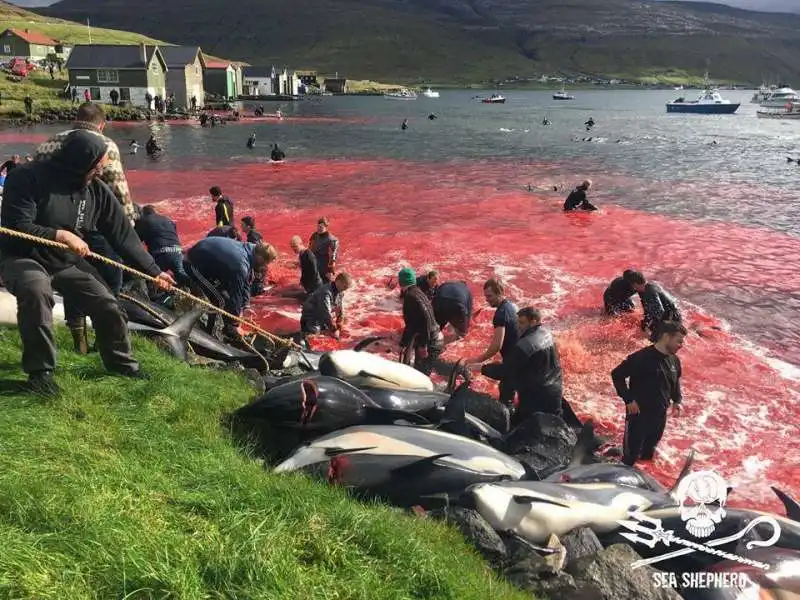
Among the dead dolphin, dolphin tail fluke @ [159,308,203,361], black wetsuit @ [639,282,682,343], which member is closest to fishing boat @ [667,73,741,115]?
black wetsuit @ [639,282,682,343]

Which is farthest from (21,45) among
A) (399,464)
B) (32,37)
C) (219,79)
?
(399,464)

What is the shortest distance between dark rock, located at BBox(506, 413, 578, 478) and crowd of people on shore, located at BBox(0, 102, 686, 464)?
359mm

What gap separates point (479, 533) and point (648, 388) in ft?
11.6

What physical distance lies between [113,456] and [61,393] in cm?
125

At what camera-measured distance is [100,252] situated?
8.08 m

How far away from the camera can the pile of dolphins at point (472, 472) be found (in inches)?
211

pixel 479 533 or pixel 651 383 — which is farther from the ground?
pixel 651 383

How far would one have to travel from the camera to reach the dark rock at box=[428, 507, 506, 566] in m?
5.06

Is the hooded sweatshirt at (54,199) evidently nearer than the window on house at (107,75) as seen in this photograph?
Yes

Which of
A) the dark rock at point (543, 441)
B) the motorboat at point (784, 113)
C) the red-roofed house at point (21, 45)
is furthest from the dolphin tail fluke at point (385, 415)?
the red-roofed house at point (21, 45)

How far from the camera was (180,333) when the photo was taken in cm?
861

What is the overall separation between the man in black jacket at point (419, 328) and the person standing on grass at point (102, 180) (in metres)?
4.37

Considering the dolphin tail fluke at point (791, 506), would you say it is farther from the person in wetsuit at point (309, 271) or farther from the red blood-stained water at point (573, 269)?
the person in wetsuit at point (309, 271)

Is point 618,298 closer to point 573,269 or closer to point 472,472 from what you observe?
point 573,269
